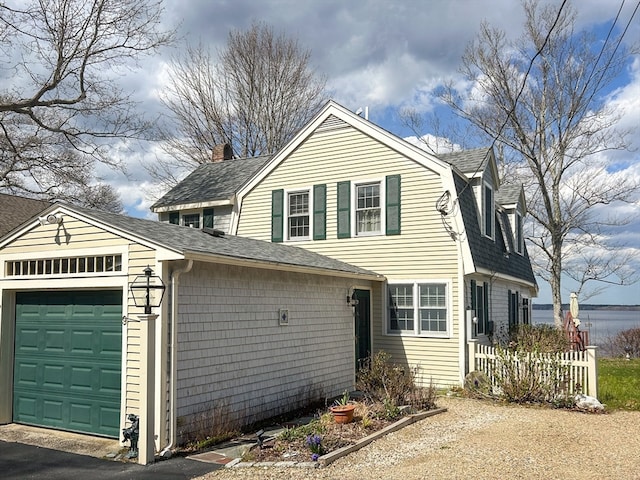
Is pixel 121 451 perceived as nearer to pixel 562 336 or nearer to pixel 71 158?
pixel 562 336

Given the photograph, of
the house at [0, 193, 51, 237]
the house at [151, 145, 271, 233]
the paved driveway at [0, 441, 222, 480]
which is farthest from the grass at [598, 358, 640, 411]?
the house at [0, 193, 51, 237]

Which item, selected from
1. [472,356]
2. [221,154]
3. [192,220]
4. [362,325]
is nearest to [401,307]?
[362,325]

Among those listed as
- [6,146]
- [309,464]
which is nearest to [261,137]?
[6,146]

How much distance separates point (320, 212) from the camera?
15.5 meters

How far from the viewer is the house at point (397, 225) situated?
1374 centimetres

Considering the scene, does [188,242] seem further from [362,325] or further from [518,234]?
[518,234]

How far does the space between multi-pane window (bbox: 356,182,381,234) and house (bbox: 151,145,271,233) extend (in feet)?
11.1

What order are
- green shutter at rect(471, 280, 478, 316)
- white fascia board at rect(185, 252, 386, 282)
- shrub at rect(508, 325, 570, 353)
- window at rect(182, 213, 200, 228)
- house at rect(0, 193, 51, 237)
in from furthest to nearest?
house at rect(0, 193, 51, 237) → window at rect(182, 213, 200, 228) → shrub at rect(508, 325, 570, 353) → green shutter at rect(471, 280, 478, 316) → white fascia board at rect(185, 252, 386, 282)

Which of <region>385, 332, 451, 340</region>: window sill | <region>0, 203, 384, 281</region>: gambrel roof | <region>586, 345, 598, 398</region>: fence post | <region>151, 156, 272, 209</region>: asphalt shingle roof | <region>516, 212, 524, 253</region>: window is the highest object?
<region>151, 156, 272, 209</region>: asphalt shingle roof

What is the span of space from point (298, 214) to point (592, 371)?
8.42 meters

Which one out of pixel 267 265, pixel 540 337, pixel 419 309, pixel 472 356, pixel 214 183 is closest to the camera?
pixel 267 265

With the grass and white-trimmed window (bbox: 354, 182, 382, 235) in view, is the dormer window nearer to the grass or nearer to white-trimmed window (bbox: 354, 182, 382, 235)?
white-trimmed window (bbox: 354, 182, 382, 235)

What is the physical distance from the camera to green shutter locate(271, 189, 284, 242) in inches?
632

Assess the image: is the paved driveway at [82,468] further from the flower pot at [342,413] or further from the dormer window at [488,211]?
the dormer window at [488,211]
